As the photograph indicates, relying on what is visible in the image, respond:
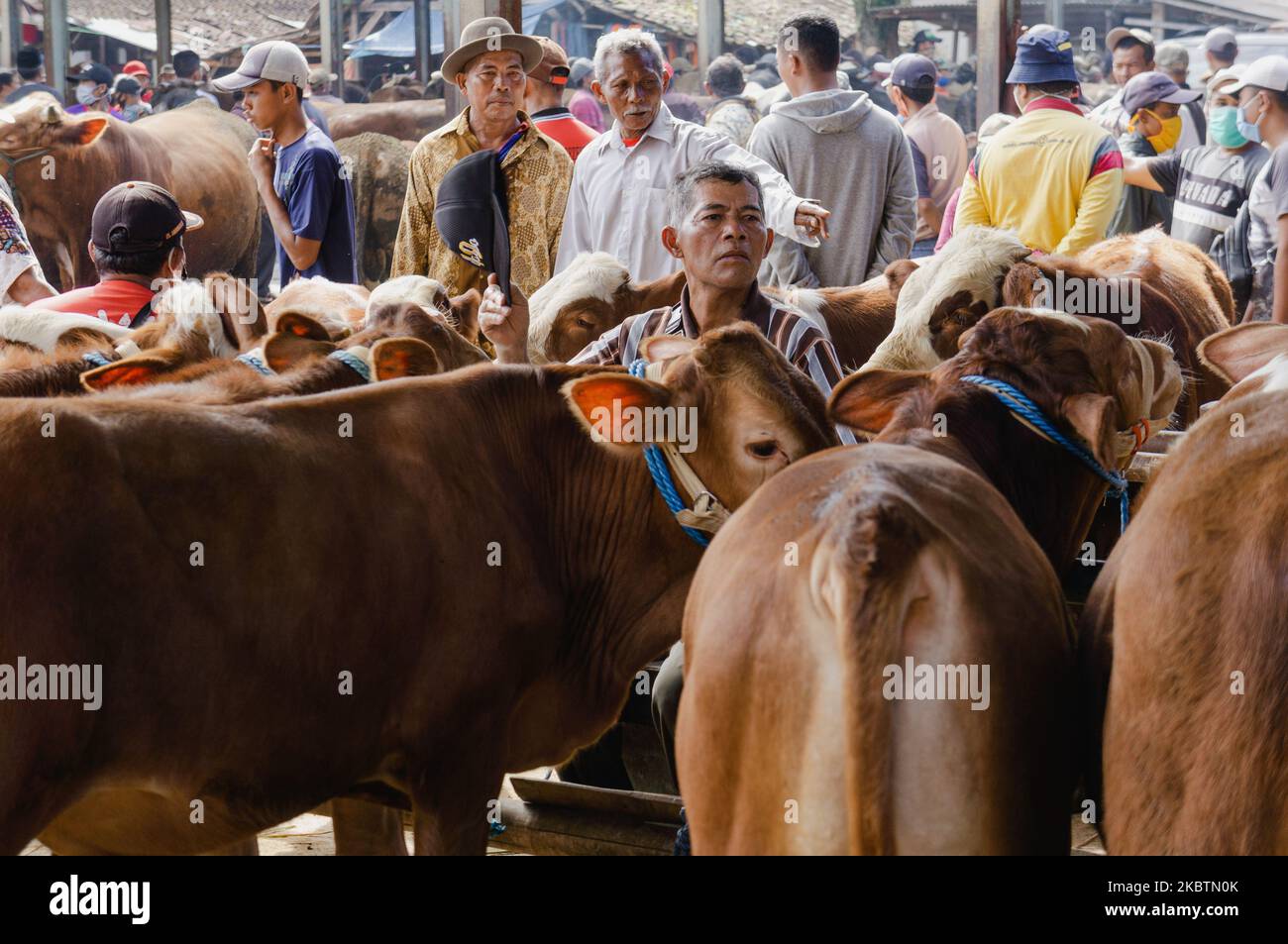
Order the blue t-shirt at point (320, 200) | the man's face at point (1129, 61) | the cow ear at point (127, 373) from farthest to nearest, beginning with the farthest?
the man's face at point (1129, 61) → the blue t-shirt at point (320, 200) → the cow ear at point (127, 373)

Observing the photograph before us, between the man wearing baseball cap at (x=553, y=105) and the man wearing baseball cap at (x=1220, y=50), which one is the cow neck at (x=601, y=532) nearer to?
the man wearing baseball cap at (x=553, y=105)

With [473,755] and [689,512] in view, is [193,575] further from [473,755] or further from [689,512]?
[689,512]

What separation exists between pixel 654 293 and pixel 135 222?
6.36 ft

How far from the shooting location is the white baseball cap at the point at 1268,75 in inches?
267

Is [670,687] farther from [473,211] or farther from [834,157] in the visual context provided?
[834,157]

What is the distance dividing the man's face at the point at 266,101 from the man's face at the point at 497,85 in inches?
42.6

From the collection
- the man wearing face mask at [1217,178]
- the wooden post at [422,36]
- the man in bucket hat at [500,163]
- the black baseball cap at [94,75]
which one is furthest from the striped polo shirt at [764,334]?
the wooden post at [422,36]

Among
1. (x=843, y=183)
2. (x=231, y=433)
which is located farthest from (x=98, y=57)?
(x=231, y=433)

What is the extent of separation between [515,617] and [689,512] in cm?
46

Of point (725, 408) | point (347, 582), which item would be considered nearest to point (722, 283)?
point (725, 408)

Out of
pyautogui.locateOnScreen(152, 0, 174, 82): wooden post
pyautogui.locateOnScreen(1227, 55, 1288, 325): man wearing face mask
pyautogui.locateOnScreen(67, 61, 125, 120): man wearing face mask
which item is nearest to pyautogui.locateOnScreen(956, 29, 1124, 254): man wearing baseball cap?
pyautogui.locateOnScreen(1227, 55, 1288, 325): man wearing face mask

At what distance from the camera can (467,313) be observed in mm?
4969

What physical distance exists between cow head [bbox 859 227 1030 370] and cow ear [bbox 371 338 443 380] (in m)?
1.55

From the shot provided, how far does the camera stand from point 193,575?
2.91 meters
